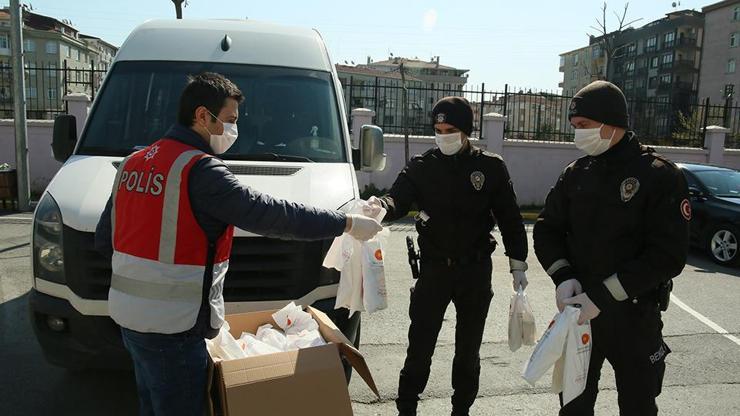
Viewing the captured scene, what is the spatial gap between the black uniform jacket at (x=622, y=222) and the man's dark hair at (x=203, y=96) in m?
1.65

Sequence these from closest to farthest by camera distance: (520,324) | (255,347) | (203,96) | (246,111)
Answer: (203,96) → (255,347) → (520,324) → (246,111)

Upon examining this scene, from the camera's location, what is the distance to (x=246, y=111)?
4.34 m

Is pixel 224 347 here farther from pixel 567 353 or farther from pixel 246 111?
pixel 246 111

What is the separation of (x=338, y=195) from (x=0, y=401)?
8.27 ft

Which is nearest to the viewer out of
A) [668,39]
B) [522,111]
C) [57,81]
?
[57,81]

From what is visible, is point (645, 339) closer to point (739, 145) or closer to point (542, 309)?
point (542, 309)

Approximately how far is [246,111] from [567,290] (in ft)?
8.76

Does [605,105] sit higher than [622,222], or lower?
higher

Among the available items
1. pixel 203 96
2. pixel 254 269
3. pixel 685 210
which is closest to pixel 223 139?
pixel 203 96

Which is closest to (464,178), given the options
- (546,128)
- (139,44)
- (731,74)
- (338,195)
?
(338,195)

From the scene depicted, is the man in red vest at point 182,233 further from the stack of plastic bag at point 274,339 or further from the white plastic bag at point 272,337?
the white plastic bag at point 272,337

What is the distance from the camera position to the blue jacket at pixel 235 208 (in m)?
2.05

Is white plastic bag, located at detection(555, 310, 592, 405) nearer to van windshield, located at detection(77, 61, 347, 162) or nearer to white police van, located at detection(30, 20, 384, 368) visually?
white police van, located at detection(30, 20, 384, 368)

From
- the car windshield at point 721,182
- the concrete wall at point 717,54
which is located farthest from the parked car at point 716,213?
the concrete wall at point 717,54
